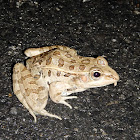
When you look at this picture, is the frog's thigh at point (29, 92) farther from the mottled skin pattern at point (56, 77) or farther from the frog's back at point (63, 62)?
the frog's back at point (63, 62)

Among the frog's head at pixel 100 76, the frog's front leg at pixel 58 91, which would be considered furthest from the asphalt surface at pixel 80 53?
the frog's head at pixel 100 76

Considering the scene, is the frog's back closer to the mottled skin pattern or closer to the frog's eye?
the mottled skin pattern

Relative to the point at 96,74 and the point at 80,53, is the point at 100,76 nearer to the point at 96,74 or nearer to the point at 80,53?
the point at 96,74

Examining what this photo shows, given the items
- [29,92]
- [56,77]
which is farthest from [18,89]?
[56,77]

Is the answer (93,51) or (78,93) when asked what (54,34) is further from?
(78,93)

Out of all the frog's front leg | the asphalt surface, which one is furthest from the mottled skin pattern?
the asphalt surface
